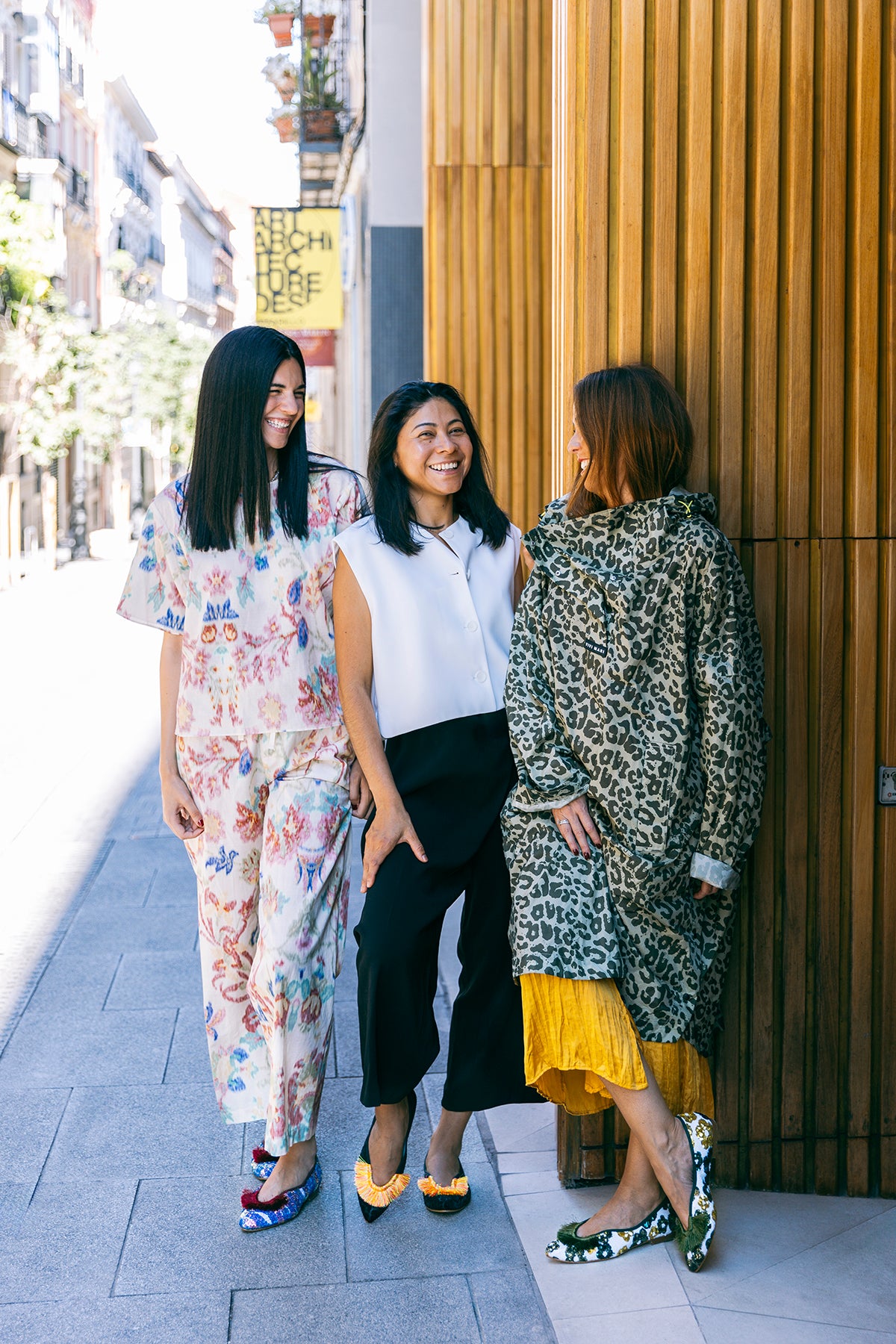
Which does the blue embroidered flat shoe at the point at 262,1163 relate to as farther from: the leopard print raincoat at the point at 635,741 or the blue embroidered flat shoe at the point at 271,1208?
the leopard print raincoat at the point at 635,741

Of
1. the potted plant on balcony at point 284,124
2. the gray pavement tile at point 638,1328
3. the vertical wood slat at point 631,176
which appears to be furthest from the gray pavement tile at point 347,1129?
the potted plant on balcony at point 284,124

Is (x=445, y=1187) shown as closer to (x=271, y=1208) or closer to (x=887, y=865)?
(x=271, y=1208)

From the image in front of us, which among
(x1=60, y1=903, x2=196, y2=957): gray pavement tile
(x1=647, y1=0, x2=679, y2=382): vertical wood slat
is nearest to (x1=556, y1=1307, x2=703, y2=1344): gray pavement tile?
(x1=647, y1=0, x2=679, y2=382): vertical wood slat

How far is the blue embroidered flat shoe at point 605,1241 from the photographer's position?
10.1 ft

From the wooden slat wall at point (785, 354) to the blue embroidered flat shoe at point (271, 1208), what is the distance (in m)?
1.03

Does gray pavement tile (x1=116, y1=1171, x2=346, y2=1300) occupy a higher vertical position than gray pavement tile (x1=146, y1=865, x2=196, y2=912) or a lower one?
lower

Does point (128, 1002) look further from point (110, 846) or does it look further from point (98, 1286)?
point (110, 846)

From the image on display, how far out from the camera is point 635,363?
10.1 ft

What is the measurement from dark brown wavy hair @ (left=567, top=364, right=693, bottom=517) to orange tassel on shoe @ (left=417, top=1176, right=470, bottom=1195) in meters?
1.65

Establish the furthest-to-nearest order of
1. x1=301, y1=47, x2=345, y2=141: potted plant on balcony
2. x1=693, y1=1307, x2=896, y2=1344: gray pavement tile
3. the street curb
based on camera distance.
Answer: x1=301, y1=47, x2=345, y2=141: potted plant on balcony
the street curb
x1=693, y1=1307, x2=896, y2=1344: gray pavement tile

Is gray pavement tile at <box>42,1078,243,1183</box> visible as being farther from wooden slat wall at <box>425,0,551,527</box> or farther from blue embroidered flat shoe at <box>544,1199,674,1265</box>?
wooden slat wall at <box>425,0,551,527</box>

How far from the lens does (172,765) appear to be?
3.38m

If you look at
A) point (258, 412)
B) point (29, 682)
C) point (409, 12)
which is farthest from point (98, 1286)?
point (29, 682)

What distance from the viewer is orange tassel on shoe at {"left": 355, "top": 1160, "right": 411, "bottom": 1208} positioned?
129 inches
